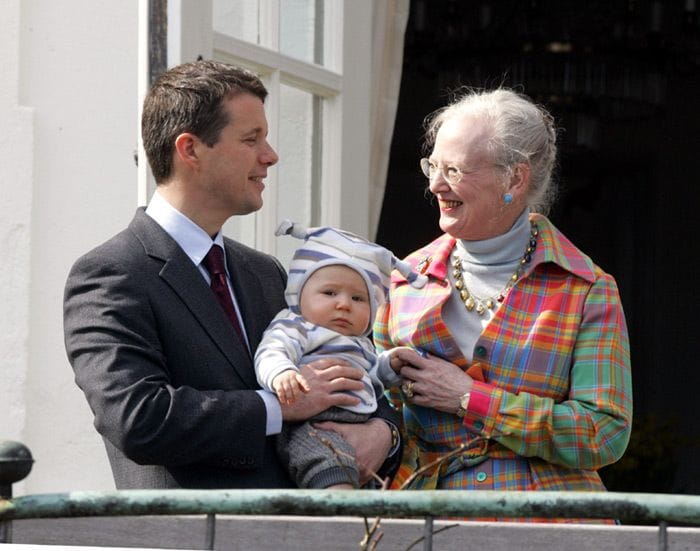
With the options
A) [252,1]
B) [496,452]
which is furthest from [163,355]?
[252,1]

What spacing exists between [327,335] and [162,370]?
363mm

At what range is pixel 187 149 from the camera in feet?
9.04

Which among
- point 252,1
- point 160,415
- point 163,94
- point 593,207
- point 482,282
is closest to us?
point 160,415

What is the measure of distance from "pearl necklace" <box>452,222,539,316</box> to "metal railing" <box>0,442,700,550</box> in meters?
1.22

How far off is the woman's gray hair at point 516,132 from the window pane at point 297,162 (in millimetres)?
886

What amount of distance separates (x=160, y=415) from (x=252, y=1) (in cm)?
→ 158

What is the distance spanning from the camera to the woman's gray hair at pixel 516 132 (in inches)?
116

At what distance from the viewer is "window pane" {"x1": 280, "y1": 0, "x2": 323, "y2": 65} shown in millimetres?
3895

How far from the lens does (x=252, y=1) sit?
3.77 m

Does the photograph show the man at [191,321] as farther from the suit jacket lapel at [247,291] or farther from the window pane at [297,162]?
the window pane at [297,162]

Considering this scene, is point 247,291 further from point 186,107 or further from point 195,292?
point 186,107

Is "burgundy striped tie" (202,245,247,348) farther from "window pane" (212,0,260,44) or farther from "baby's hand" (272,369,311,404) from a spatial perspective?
"window pane" (212,0,260,44)

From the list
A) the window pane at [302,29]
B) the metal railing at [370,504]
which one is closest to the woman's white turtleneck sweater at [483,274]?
the window pane at [302,29]

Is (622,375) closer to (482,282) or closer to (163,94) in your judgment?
(482,282)
